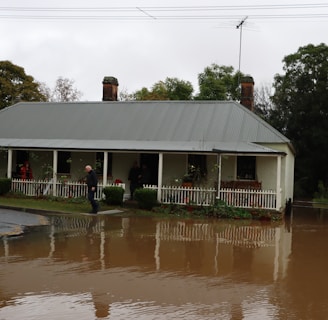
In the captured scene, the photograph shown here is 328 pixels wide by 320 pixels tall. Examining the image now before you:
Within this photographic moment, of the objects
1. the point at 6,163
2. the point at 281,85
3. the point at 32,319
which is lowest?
the point at 32,319

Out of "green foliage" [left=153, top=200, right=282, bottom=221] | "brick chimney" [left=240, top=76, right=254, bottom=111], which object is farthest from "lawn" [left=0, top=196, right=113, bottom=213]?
"brick chimney" [left=240, top=76, right=254, bottom=111]

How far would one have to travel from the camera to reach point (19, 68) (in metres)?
42.2

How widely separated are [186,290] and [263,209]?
468 inches

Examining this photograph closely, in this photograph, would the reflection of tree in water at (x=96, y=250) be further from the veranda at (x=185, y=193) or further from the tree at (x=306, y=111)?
the tree at (x=306, y=111)

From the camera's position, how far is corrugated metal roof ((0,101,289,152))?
21.4 m

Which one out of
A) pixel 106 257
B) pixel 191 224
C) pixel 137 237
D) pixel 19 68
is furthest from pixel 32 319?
pixel 19 68

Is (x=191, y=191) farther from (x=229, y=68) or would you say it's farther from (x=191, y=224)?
(x=229, y=68)

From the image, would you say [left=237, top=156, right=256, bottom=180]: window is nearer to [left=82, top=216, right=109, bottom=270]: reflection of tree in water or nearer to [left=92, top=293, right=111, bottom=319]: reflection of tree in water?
[left=82, top=216, right=109, bottom=270]: reflection of tree in water

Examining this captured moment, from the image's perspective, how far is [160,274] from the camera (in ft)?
28.5

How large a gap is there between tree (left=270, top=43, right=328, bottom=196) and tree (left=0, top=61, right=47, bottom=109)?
2087 cm

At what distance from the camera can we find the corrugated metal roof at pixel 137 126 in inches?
843

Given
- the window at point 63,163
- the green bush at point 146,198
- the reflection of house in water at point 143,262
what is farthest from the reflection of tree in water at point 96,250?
the window at point 63,163

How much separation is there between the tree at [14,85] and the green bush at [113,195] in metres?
24.2

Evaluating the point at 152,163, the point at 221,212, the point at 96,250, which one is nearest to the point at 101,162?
the point at 152,163
